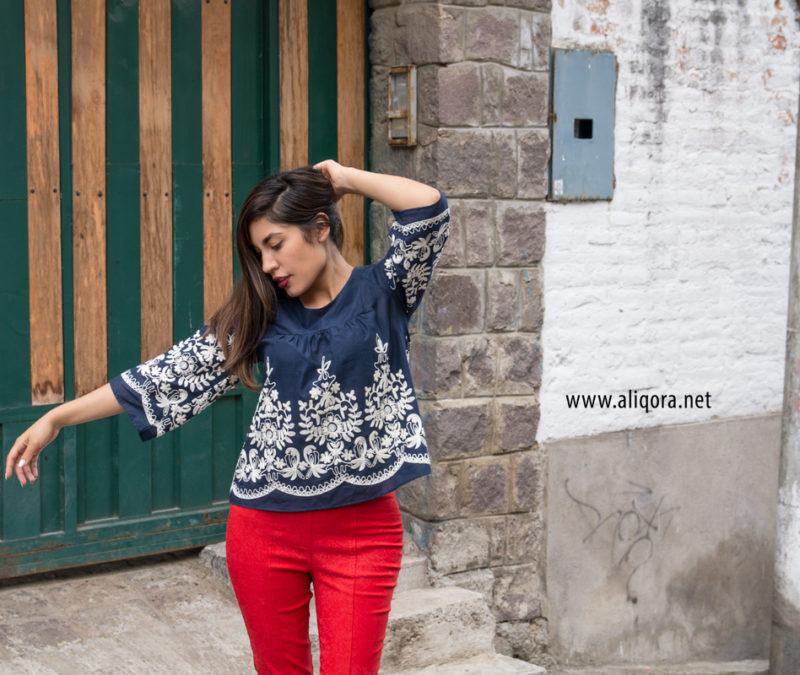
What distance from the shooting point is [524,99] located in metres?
4.78

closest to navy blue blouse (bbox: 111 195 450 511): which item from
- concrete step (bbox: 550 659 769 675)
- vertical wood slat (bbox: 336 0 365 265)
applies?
vertical wood slat (bbox: 336 0 365 265)

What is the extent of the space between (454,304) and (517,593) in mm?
1380

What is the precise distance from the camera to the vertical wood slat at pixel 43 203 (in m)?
4.18

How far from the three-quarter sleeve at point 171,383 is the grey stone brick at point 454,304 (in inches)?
75.4

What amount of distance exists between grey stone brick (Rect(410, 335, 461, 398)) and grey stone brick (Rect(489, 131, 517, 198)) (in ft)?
2.17

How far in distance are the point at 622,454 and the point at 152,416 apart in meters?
3.11

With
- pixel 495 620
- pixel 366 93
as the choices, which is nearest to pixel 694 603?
pixel 495 620

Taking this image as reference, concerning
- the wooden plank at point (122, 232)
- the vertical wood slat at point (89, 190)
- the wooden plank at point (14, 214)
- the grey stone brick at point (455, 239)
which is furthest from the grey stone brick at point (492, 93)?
the wooden plank at point (14, 214)

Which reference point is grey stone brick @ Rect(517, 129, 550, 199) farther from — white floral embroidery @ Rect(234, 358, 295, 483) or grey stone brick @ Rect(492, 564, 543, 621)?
white floral embroidery @ Rect(234, 358, 295, 483)

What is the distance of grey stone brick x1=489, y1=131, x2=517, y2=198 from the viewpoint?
473cm

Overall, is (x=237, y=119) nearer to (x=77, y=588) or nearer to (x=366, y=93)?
(x=366, y=93)

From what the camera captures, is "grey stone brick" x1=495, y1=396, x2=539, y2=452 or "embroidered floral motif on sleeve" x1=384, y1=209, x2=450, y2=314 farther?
"grey stone brick" x1=495, y1=396, x2=539, y2=452

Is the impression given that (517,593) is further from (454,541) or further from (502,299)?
(502,299)

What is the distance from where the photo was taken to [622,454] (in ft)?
17.8
